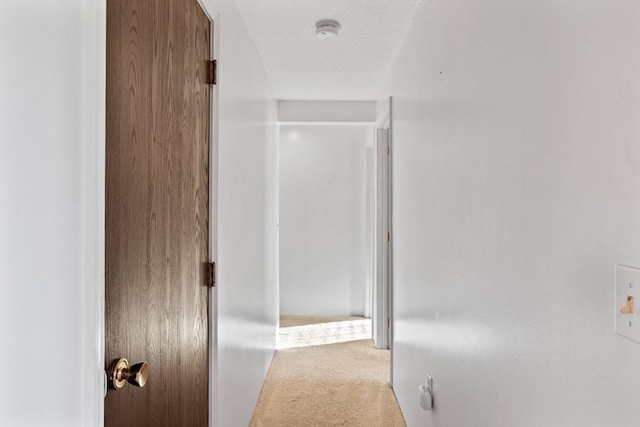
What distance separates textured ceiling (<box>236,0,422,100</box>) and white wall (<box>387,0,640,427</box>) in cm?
49

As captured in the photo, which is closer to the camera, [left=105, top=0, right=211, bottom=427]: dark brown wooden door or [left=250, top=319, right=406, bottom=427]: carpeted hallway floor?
[left=105, top=0, right=211, bottom=427]: dark brown wooden door

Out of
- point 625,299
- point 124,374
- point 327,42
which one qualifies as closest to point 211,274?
point 124,374

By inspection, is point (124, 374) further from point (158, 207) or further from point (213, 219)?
point (213, 219)

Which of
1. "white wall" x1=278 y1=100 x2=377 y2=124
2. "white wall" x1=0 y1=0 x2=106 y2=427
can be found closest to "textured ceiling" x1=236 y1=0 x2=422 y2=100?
"white wall" x1=278 y1=100 x2=377 y2=124

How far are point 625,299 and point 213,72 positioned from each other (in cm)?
159

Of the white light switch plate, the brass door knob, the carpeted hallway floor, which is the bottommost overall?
the carpeted hallway floor

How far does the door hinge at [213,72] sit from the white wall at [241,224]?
0.05 metres

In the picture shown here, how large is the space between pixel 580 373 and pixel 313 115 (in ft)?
12.1

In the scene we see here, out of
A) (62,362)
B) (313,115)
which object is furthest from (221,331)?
(313,115)

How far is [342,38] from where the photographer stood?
2.65 metres

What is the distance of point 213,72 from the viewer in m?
1.79

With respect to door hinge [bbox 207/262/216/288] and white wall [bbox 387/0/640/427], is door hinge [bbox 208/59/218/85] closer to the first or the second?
door hinge [bbox 207/262/216/288]

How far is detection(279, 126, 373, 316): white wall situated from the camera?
5.29 m

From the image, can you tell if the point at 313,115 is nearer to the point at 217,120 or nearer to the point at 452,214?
the point at 217,120
